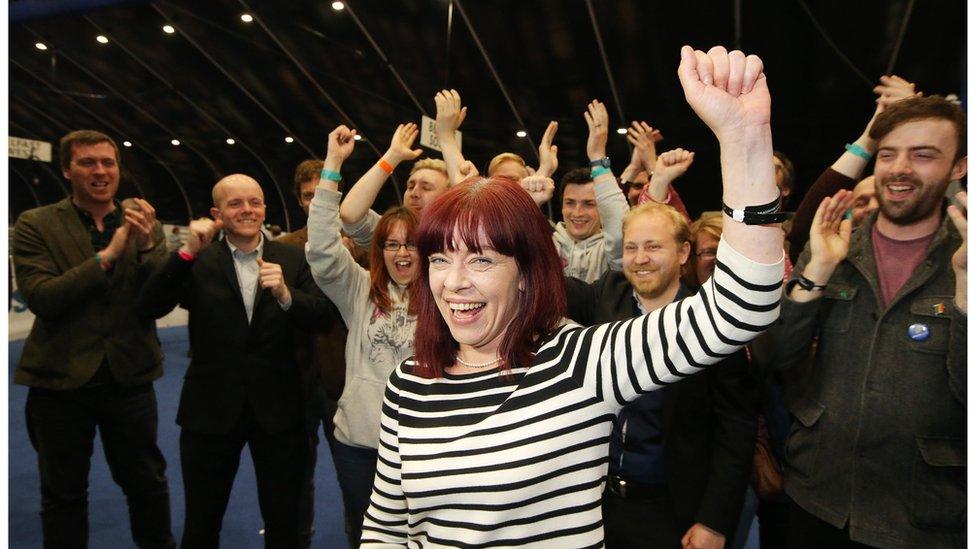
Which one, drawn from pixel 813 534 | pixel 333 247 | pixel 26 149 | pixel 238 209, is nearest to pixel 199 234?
pixel 238 209

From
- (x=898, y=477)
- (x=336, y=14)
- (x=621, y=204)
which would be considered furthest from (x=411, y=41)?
(x=898, y=477)

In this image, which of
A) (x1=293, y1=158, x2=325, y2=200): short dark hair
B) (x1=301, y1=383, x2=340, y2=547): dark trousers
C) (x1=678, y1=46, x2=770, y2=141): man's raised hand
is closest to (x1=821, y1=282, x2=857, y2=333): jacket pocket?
(x1=678, y1=46, x2=770, y2=141): man's raised hand

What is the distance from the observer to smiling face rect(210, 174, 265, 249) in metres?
2.58

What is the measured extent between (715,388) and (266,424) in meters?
1.60

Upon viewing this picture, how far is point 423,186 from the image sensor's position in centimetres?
284

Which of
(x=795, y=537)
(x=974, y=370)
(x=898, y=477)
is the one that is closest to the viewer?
(x=974, y=370)

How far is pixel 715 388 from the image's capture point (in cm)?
188

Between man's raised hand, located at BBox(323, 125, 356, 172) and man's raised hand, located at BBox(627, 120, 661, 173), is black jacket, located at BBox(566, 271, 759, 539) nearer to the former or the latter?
man's raised hand, located at BBox(627, 120, 661, 173)

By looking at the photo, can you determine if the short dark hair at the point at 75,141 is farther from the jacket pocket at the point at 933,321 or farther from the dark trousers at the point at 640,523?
the jacket pocket at the point at 933,321

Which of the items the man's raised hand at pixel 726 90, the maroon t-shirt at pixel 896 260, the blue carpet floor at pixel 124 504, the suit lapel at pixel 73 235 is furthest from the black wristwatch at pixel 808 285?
the suit lapel at pixel 73 235

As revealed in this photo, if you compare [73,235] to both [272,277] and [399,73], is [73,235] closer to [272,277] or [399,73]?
[272,277]

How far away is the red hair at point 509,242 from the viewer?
3.96 feet

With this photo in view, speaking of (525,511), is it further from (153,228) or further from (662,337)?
(153,228)

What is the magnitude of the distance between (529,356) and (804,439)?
0.88 metres
